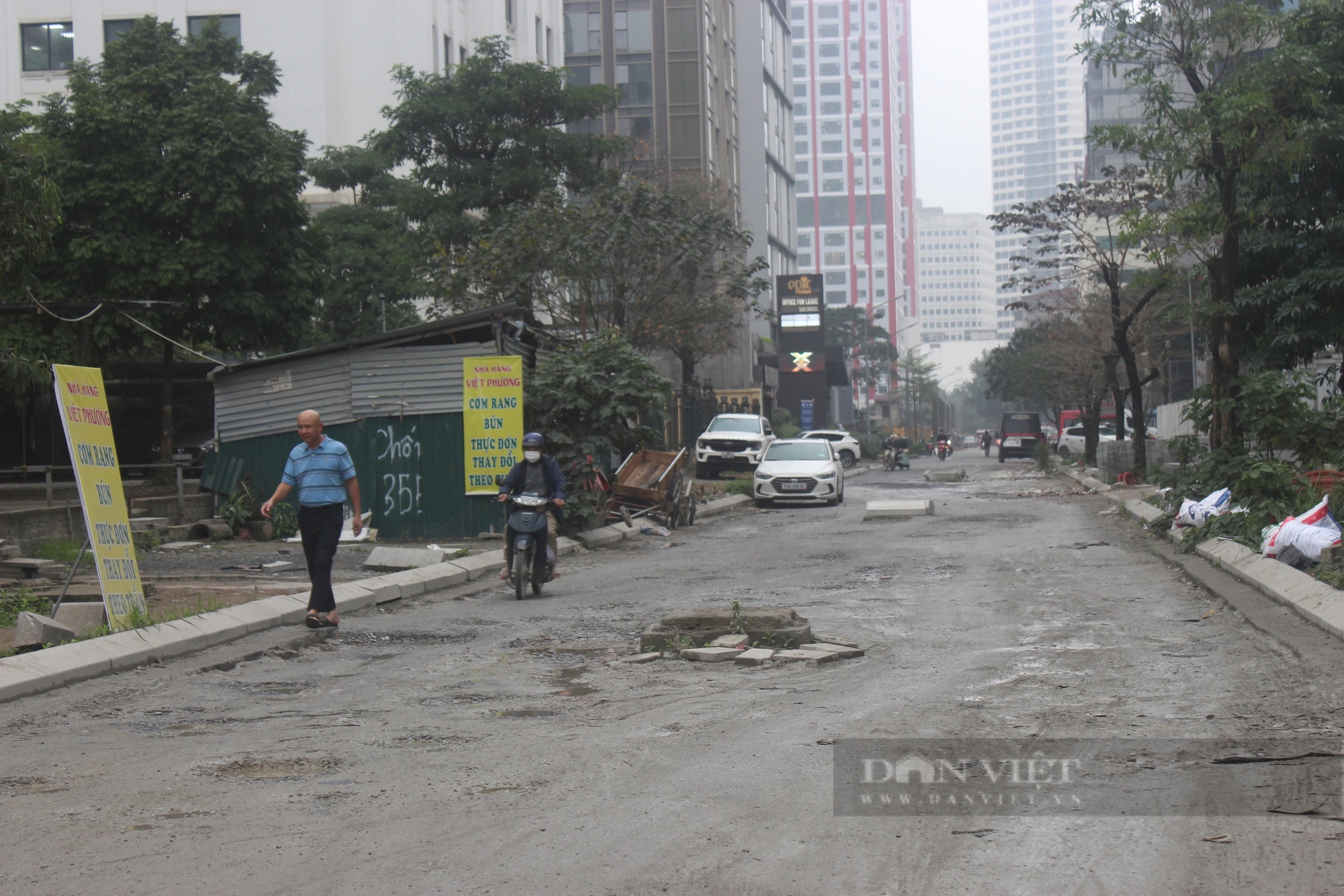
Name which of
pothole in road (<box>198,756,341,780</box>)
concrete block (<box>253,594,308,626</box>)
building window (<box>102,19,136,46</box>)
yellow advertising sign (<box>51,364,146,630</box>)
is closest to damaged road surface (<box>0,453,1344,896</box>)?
pothole in road (<box>198,756,341,780</box>)

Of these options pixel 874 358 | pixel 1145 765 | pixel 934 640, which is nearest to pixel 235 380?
pixel 934 640

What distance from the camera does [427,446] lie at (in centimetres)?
1936

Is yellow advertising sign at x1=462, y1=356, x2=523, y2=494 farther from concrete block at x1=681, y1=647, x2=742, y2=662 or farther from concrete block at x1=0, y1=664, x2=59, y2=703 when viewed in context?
concrete block at x1=0, y1=664, x2=59, y2=703

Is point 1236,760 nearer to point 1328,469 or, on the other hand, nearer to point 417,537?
point 1328,469

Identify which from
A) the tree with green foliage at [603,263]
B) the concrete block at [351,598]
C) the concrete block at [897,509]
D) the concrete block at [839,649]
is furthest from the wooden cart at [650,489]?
the concrete block at [839,649]

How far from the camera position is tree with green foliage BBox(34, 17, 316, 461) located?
2458cm

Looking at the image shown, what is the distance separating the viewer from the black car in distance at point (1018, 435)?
66.1m

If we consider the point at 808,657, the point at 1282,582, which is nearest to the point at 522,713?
the point at 808,657

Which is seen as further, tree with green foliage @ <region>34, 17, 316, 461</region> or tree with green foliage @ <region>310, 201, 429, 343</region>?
tree with green foliage @ <region>310, 201, 429, 343</region>

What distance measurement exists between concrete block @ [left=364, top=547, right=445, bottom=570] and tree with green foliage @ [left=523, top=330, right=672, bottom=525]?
4.49 m

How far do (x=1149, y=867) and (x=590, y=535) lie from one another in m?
15.5

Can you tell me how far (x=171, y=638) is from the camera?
923 cm

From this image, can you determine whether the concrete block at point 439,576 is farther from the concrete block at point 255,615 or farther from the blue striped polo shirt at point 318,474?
the blue striped polo shirt at point 318,474

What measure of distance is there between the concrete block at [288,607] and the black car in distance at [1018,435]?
5711 cm
